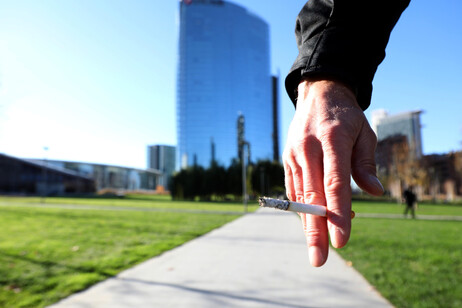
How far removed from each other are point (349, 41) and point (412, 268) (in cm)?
535

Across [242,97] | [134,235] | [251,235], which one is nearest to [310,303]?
[251,235]

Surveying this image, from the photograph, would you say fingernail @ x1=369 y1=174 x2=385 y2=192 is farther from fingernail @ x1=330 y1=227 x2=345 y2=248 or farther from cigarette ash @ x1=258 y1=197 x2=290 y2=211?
cigarette ash @ x1=258 y1=197 x2=290 y2=211

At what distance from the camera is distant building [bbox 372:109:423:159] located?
127 centimetres

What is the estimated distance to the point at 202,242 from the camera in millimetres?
7785

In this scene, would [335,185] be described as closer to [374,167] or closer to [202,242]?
[374,167]

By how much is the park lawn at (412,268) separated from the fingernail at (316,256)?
3424 mm

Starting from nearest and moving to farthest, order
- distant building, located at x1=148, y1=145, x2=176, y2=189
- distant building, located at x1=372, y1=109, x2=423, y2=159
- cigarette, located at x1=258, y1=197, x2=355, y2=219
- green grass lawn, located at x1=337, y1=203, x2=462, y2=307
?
cigarette, located at x1=258, y1=197, x2=355, y2=219 → distant building, located at x1=372, y1=109, x2=423, y2=159 → green grass lawn, located at x1=337, y1=203, x2=462, y2=307 → distant building, located at x1=148, y1=145, x2=176, y2=189

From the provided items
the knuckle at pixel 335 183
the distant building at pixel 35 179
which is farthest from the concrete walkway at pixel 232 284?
the distant building at pixel 35 179

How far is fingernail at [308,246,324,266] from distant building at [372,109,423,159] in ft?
1.86

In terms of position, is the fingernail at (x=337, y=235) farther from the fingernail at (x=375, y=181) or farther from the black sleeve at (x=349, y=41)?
the black sleeve at (x=349, y=41)

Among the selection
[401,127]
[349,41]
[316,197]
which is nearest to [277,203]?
[316,197]

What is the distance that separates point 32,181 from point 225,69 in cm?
5919

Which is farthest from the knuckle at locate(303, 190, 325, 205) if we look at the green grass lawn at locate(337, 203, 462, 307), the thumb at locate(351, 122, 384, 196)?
the green grass lawn at locate(337, 203, 462, 307)

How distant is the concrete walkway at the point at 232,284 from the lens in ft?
11.6
